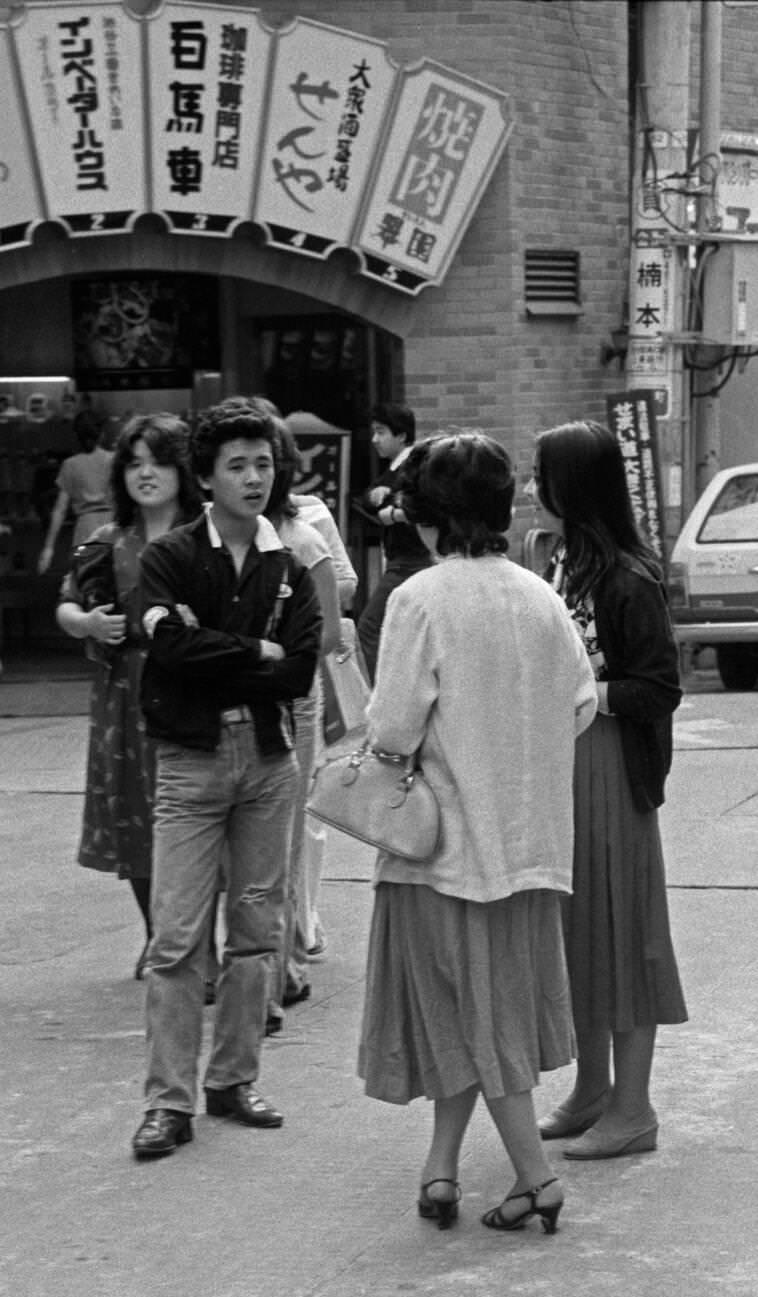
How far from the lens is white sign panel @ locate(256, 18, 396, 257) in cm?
1412

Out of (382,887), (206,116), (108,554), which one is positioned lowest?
(382,887)

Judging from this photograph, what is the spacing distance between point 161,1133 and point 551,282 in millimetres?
11039

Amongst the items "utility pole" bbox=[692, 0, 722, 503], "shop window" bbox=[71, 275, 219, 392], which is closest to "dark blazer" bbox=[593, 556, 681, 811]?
"utility pole" bbox=[692, 0, 722, 503]

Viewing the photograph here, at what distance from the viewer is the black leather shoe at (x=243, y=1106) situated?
561 cm

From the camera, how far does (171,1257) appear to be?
15.4ft

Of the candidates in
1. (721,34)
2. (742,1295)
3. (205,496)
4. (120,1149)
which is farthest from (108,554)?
(721,34)

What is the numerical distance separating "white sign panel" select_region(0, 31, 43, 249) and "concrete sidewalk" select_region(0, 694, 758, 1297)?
691cm

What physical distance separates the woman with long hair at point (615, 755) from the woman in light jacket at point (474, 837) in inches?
14.9

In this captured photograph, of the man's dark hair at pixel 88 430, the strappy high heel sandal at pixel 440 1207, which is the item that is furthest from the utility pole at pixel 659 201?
the strappy high heel sandal at pixel 440 1207

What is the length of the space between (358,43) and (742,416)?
19.6 feet

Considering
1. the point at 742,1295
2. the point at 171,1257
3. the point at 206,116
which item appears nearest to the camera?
the point at 742,1295

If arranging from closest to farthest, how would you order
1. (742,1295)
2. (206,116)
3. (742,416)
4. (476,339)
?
1. (742,1295)
2. (206,116)
3. (476,339)
4. (742,416)

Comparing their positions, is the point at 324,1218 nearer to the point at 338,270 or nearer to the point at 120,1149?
the point at 120,1149

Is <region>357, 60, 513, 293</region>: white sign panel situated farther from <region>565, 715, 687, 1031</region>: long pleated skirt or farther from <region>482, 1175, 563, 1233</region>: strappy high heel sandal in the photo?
<region>482, 1175, 563, 1233</region>: strappy high heel sandal
